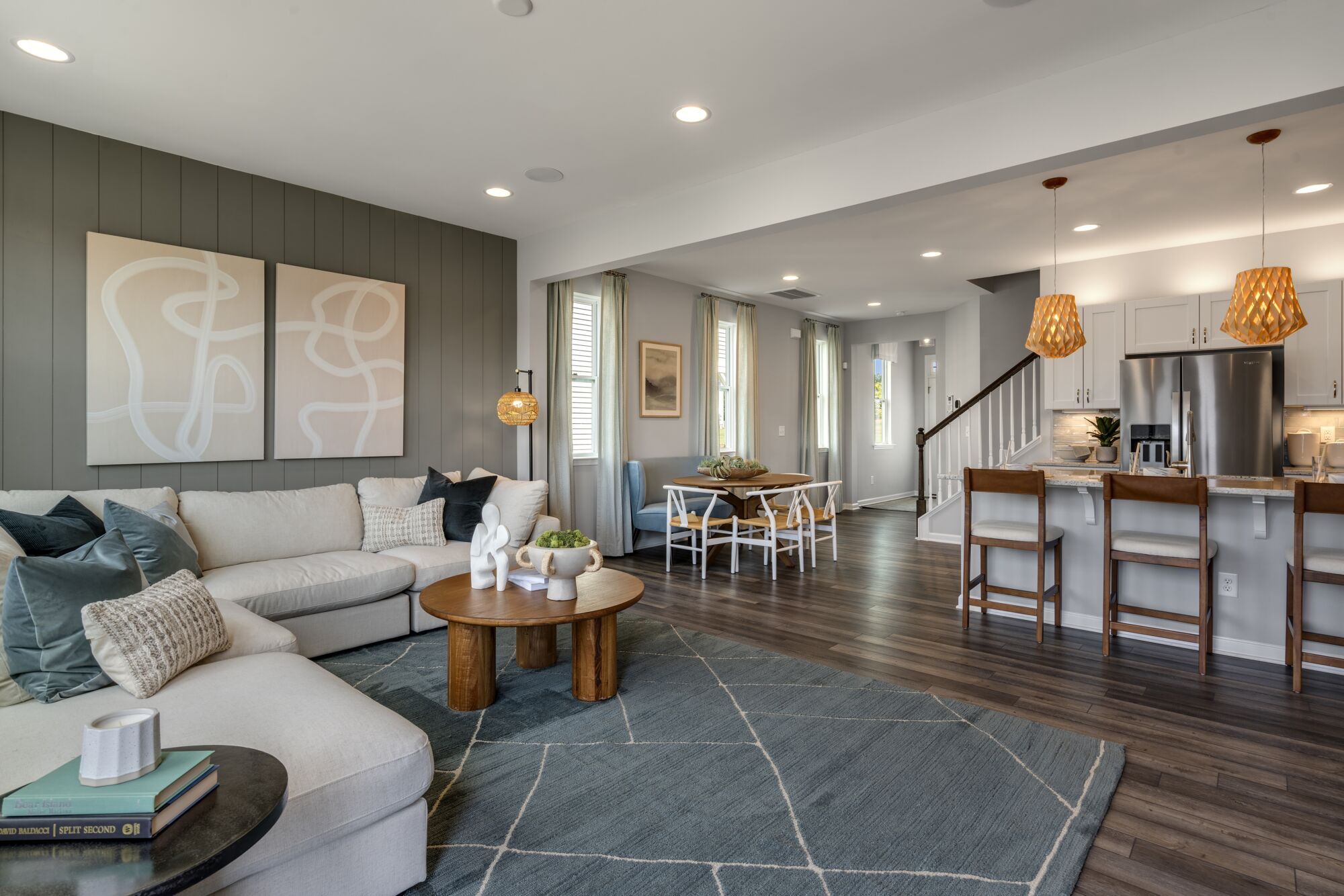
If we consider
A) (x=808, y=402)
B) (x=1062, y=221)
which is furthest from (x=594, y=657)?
(x=808, y=402)

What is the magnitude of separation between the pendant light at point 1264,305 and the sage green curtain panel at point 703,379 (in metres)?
4.54

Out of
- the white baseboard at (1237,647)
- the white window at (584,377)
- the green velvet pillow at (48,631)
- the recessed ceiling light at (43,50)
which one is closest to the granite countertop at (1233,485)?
the white baseboard at (1237,647)

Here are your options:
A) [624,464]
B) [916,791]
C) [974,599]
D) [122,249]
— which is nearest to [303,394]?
[122,249]

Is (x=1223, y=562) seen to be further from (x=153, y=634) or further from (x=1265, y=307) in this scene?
(x=153, y=634)

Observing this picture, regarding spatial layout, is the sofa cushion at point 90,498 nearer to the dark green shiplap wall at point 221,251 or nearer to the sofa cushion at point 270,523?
the sofa cushion at point 270,523

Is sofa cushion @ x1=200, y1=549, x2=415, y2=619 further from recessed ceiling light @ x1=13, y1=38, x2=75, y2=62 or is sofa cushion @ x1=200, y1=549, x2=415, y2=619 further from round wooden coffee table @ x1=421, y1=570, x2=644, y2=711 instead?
recessed ceiling light @ x1=13, y1=38, x2=75, y2=62

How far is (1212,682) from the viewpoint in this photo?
3.22m

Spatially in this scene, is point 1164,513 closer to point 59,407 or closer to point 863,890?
point 863,890

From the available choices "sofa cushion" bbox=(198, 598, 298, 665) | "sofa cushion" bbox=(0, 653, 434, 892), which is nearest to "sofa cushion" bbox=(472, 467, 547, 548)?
"sofa cushion" bbox=(198, 598, 298, 665)

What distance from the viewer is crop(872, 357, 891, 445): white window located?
10.8 meters

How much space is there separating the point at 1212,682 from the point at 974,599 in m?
1.31

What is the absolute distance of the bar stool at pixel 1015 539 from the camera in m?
3.86

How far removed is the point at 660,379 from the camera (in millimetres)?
6965

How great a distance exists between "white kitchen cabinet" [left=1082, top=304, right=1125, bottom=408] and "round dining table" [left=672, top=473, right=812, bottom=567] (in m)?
2.71
